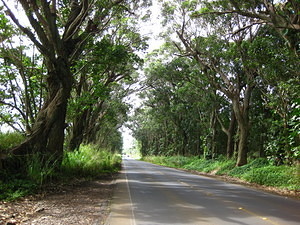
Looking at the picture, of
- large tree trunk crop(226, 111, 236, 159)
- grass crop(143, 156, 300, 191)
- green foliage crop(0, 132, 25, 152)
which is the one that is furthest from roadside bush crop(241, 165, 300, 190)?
green foliage crop(0, 132, 25, 152)

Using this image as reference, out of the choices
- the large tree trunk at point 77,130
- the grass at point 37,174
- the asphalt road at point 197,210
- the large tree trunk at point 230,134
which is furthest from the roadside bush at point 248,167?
the large tree trunk at point 77,130

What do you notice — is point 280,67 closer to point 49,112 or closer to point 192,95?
point 49,112

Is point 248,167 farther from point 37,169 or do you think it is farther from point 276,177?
point 37,169

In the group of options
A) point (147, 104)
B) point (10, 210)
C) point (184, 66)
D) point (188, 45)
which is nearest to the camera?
point (10, 210)

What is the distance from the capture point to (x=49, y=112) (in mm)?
Result: 12000

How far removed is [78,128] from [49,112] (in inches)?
357

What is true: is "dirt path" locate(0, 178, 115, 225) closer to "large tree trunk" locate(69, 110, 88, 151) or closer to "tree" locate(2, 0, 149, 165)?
"tree" locate(2, 0, 149, 165)

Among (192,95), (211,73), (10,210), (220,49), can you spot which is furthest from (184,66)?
(10,210)

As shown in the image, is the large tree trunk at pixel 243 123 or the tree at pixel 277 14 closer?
the tree at pixel 277 14

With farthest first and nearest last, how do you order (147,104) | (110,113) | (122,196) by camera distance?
1. (147,104)
2. (110,113)
3. (122,196)

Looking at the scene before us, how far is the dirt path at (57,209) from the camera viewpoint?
629 cm

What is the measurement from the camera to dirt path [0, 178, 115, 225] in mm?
6285

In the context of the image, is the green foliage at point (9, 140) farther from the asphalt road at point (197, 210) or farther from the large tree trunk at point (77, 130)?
the large tree trunk at point (77, 130)

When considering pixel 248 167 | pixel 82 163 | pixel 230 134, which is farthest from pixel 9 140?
pixel 230 134
